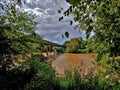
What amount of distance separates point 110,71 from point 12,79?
2.73m

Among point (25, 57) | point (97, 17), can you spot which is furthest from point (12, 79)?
point (97, 17)

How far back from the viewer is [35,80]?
8.45 metres

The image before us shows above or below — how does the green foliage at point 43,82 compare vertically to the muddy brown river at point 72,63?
below

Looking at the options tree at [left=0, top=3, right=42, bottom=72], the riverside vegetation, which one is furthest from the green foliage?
tree at [left=0, top=3, right=42, bottom=72]

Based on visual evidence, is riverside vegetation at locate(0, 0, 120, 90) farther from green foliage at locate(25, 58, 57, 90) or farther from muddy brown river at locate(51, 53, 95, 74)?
muddy brown river at locate(51, 53, 95, 74)

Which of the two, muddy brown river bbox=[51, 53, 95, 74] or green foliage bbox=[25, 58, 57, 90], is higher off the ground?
muddy brown river bbox=[51, 53, 95, 74]

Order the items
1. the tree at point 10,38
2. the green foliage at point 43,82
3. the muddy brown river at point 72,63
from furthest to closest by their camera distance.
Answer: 1. the muddy brown river at point 72,63
2. the tree at point 10,38
3. the green foliage at point 43,82

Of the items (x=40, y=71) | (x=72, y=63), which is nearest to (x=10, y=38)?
(x=40, y=71)

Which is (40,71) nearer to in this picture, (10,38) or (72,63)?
(10,38)

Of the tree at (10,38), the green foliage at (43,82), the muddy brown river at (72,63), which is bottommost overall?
the green foliage at (43,82)

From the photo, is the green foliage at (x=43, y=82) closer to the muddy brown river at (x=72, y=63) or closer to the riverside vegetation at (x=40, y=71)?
the riverside vegetation at (x=40, y=71)

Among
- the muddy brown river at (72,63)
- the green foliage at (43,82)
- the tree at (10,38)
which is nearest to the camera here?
the green foliage at (43,82)

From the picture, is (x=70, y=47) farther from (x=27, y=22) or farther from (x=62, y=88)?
(x=62, y=88)

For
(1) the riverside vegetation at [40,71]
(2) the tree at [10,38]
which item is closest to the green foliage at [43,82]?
(1) the riverside vegetation at [40,71]
